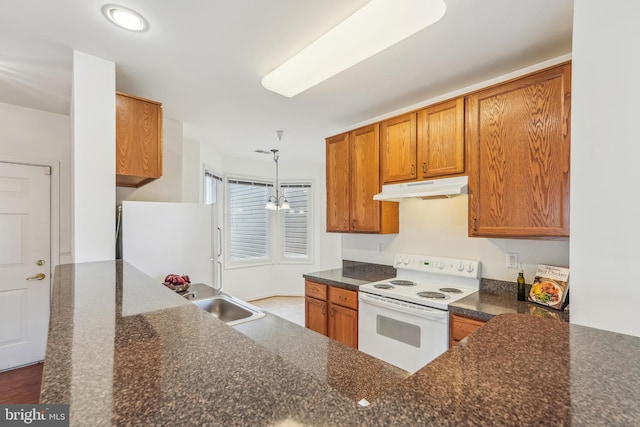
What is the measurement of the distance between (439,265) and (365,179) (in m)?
1.03

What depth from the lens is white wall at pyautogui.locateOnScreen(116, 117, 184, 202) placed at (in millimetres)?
3045

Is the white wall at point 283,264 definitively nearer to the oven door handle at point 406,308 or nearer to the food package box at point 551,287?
the oven door handle at point 406,308

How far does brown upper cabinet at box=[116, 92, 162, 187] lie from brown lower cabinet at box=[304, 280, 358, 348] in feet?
5.77

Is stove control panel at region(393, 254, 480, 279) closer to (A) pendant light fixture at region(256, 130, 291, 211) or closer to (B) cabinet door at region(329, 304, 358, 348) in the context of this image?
(B) cabinet door at region(329, 304, 358, 348)

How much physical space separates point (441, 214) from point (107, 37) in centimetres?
268

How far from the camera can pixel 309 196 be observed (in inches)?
220

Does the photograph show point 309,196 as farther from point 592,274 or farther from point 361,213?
point 592,274

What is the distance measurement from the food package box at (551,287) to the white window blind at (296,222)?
13.0ft

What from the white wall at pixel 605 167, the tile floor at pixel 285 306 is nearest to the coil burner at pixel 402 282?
the white wall at pixel 605 167

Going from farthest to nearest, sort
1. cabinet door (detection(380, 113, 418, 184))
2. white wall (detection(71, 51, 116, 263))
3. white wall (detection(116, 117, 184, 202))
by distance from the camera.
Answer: white wall (detection(116, 117, 184, 202))
cabinet door (detection(380, 113, 418, 184))
white wall (detection(71, 51, 116, 263))

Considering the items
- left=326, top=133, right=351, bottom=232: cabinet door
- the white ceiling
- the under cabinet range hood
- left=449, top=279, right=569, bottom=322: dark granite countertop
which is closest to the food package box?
left=449, top=279, right=569, bottom=322: dark granite countertop

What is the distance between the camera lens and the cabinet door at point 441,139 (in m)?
2.21

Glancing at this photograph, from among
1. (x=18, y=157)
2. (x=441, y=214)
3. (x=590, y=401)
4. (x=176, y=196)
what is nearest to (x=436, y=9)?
(x=590, y=401)

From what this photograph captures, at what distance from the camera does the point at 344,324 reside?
2.64m
